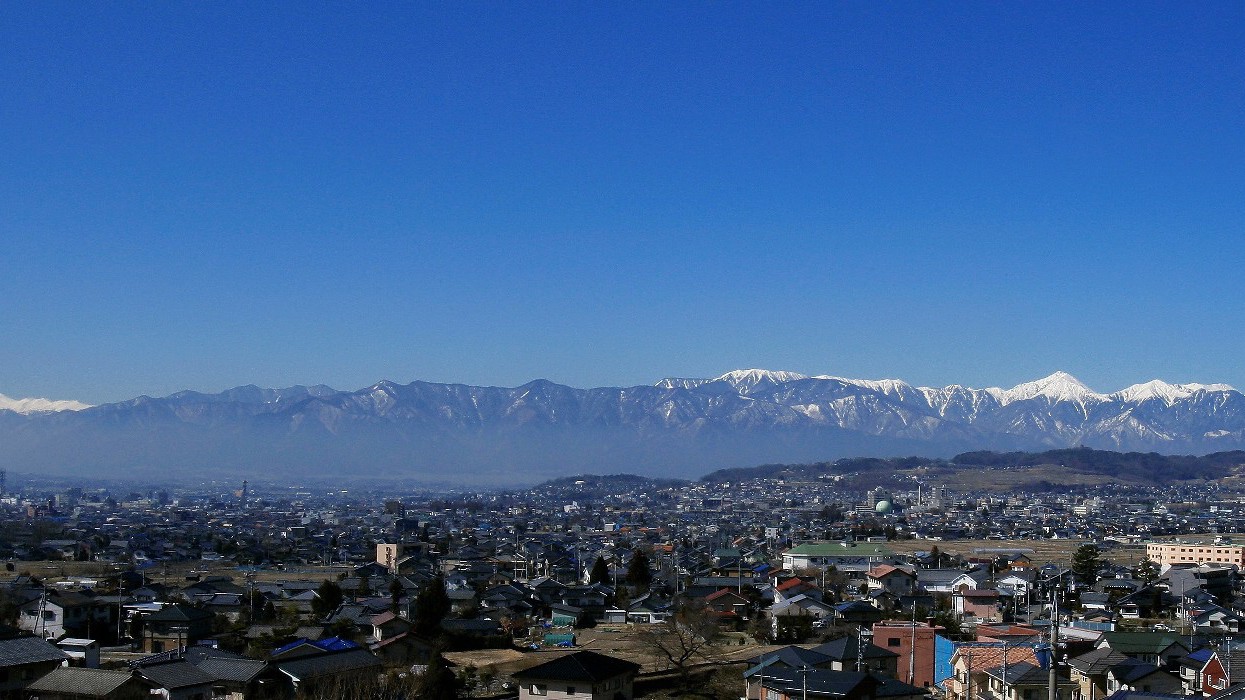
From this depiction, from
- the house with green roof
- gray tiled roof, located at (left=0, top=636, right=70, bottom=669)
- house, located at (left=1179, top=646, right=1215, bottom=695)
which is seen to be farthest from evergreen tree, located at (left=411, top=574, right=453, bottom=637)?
the house with green roof

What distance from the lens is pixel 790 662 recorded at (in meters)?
16.8

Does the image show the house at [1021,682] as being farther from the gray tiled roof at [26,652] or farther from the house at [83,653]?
the gray tiled roof at [26,652]

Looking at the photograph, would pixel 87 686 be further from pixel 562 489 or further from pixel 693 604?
pixel 562 489

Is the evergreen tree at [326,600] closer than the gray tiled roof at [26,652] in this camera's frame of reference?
No

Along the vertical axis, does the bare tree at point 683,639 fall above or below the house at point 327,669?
below

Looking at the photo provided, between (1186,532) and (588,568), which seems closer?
(588,568)

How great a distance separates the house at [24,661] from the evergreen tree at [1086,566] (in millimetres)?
24550

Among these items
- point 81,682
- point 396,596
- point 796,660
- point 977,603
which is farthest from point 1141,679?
point 396,596

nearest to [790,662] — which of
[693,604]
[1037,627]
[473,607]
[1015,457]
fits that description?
[1037,627]

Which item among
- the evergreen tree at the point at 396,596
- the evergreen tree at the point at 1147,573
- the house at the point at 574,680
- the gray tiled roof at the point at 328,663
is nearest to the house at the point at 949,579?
the evergreen tree at the point at 1147,573

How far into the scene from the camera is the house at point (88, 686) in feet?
48.0

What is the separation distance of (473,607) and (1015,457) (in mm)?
123520

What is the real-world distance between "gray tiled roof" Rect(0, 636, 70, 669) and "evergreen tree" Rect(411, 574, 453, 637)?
6.50 m

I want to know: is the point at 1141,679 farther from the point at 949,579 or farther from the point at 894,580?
the point at 949,579
